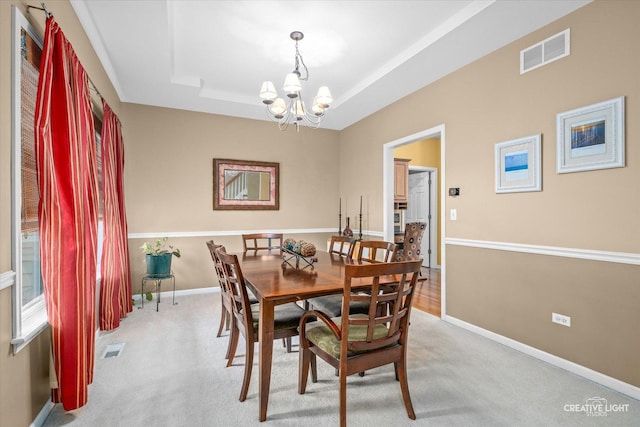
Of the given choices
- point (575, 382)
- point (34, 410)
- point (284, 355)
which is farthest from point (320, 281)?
point (575, 382)

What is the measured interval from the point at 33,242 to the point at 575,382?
147 inches

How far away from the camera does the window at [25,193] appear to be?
1524 millimetres

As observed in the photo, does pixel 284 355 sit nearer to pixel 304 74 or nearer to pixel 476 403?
pixel 476 403

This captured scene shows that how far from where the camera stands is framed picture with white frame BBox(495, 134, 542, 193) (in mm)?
2611

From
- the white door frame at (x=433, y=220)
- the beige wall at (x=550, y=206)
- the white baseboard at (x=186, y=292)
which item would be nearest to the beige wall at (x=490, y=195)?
the beige wall at (x=550, y=206)

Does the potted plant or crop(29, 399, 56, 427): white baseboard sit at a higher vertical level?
the potted plant

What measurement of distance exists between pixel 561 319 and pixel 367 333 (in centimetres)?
182

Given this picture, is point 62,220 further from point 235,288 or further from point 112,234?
point 112,234

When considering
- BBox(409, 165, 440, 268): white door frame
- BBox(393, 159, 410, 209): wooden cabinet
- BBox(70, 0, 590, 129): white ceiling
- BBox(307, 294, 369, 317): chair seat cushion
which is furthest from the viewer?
BBox(409, 165, 440, 268): white door frame

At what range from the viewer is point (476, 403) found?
197 centimetres

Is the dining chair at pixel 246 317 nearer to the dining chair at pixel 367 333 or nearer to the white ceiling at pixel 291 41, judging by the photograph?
the dining chair at pixel 367 333

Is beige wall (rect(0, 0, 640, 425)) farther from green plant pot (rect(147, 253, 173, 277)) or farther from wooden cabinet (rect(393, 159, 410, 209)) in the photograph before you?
wooden cabinet (rect(393, 159, 410, 209))

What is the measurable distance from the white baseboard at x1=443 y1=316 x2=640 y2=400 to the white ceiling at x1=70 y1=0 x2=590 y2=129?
246cm

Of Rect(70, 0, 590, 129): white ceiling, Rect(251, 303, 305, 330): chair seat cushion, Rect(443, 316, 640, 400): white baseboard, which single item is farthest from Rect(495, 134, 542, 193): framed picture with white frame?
Rect(251, 303, 305, 330): chair seat cushion
